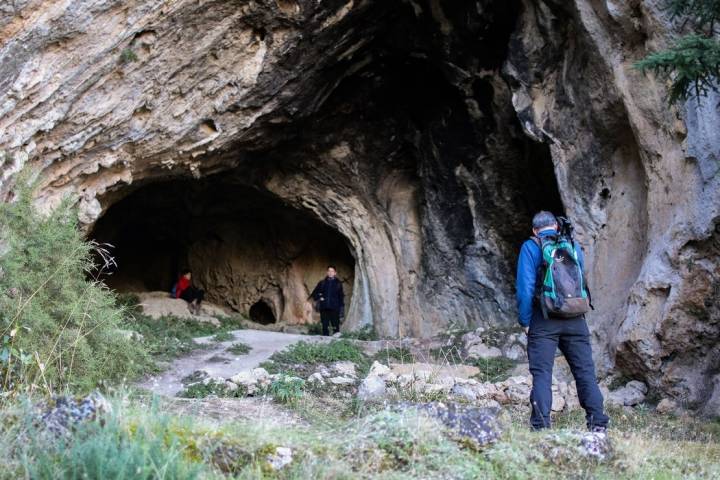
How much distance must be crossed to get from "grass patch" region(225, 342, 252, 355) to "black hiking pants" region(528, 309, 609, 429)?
17.5 ft

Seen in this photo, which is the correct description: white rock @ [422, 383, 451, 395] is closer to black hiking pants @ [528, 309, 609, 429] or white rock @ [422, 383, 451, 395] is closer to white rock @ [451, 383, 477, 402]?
white rock @ [451, 383, 477, 402]

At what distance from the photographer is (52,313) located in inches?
230

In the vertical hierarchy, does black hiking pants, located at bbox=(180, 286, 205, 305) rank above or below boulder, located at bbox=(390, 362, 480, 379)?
above

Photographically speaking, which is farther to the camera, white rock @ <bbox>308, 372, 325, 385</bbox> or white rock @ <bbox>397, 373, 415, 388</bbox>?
white rock @ <bbox>308, 372, 325, 385</bbox>

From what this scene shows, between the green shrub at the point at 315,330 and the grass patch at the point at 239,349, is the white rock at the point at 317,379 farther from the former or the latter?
the green shrub at the point at 315,330

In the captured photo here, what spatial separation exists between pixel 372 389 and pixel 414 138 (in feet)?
25.7

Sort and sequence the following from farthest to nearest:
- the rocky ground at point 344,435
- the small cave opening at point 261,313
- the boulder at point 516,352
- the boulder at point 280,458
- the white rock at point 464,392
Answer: the small cave opening at point 261,313
the boulder at point 516,352
the white rock at point 464,392
the boulder at point 280,458
the rocky ground at point 344,435

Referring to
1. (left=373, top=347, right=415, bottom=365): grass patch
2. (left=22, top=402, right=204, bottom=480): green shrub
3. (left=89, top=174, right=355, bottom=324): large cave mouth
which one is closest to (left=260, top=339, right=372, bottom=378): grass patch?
(left=373, top=347, right=415, bottom=365): grass patch

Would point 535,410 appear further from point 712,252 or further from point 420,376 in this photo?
point 712,252

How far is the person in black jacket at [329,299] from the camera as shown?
44.7 ft

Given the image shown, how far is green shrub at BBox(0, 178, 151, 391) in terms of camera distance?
535 cm

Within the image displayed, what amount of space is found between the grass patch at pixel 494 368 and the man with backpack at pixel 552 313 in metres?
3.01

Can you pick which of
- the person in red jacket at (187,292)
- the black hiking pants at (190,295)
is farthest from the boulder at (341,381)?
the black hiking pants at (190,295)

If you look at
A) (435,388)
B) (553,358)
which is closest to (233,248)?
(435,388)
